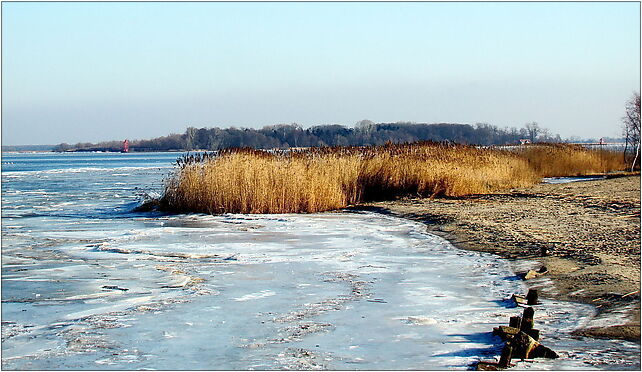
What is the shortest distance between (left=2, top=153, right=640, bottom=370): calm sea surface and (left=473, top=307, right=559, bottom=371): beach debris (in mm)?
105

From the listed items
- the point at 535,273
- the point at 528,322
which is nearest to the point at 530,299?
the point at 528,322

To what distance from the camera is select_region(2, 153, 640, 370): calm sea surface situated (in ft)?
18.0

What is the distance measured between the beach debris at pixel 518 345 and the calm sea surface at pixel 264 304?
105mm

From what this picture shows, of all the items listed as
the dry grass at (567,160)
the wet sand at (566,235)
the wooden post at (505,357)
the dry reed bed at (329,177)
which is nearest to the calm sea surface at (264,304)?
the wooden post at (505,357)

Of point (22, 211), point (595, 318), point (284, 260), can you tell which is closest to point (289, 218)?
point (284, 260)

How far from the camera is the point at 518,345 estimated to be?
528 centimetres

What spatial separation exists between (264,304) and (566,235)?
6168mm

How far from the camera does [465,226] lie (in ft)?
44.9

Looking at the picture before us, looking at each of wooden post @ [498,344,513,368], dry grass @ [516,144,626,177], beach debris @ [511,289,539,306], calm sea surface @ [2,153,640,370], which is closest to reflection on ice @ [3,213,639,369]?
calm sea surface @ [2,153,640,370]

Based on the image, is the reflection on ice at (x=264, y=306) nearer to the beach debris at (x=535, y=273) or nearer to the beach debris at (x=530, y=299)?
the beach debris at (x=530, y=299)

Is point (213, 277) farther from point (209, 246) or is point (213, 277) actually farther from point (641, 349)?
point (641, 349)

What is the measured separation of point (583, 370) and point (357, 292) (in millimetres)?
3174

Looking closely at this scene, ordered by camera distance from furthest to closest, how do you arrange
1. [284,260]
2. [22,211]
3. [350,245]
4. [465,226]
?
[22,211]
[465,226]
[350,245]
[284,260]

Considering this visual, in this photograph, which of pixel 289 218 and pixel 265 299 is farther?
pixel 289 218
